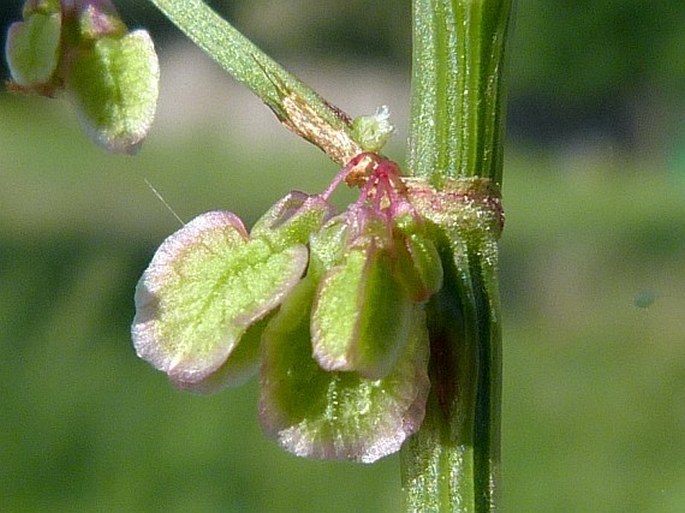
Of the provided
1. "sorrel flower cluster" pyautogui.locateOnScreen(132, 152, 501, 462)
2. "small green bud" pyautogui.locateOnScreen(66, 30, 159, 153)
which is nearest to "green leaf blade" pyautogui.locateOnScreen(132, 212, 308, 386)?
"sorrel flower cluster" pyautogui.locateOnScreen(132, 152, 501, 462)

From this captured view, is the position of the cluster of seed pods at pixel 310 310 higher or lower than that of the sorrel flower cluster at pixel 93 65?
lower

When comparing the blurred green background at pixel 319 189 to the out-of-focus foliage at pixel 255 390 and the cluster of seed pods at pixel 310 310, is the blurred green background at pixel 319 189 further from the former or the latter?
the cluster of seed pods at pixel 310 310

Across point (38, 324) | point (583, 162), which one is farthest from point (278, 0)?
point (38, 324)

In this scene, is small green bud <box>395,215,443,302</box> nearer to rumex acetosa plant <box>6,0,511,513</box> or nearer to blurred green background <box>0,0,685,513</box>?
rumex acetosa plant <box>6,0,511,513</box>

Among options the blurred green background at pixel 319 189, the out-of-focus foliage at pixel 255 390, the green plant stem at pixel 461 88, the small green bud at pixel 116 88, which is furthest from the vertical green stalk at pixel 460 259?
the out-of-focus foliage at pixel 255 390

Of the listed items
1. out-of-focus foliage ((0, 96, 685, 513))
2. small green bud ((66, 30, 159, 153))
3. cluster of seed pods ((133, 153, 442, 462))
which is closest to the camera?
cluster of seed pods ((133, 153, 442, 462))

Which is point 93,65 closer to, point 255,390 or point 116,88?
point 116,88

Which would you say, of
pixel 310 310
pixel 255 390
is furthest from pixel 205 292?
pixel 255 390
